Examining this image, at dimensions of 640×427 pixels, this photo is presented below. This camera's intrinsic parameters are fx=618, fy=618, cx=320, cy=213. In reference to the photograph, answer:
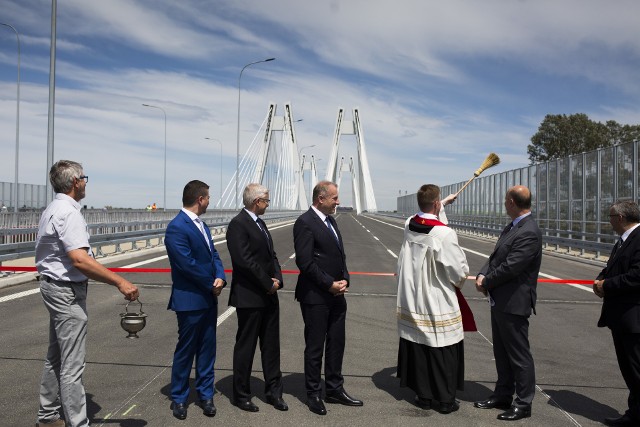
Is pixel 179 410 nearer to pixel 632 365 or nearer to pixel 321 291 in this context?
pixel 321 291

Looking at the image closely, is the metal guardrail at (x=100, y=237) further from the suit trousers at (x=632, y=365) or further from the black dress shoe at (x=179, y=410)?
the suit trousers at (x=632, y=365)

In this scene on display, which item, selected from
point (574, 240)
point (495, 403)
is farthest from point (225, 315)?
point (574, 240)

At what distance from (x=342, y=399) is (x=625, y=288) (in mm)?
2345

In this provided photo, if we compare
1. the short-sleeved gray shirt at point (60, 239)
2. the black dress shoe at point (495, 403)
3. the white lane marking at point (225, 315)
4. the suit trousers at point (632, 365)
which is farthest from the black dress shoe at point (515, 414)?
the white lane marking at point (225, 315)

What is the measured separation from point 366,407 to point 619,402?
215 cm

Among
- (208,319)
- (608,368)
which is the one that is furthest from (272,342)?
(608,368)

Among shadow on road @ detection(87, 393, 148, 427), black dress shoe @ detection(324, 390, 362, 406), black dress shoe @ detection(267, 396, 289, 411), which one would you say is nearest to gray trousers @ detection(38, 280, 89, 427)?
shadow on road @ detection(87, 393, 148, 427)

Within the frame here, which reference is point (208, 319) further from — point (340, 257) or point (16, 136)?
point (16, 136)

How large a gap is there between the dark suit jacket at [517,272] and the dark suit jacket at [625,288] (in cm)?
55

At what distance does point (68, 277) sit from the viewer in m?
3.98

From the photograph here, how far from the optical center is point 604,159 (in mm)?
21469

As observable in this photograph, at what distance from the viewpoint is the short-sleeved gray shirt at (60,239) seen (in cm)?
392

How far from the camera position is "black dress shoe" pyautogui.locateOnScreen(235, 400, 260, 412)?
4844mm

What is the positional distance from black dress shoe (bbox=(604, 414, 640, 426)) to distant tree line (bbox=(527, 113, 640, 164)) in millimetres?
58706
